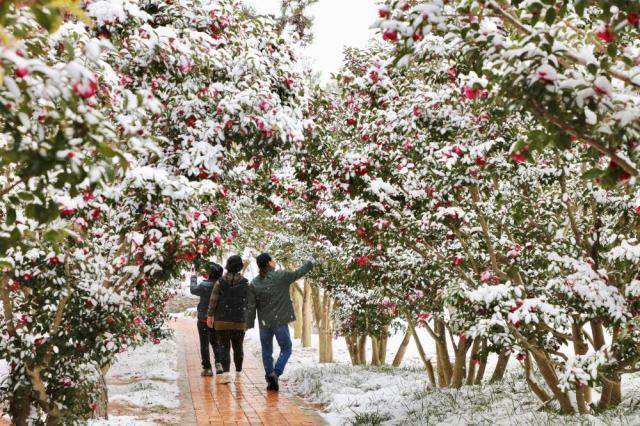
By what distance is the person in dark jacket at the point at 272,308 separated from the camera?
826 cm

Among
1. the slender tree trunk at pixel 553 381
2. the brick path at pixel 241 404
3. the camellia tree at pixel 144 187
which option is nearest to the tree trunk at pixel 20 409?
the camellia tree at pixel 144 187

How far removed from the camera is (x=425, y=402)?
22.9 ft

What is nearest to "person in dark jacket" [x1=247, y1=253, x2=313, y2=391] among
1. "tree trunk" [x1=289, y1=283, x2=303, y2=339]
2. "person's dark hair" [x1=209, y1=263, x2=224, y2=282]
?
"person's dark hair" [x1=209, y1=263, x2=224, y2=282]

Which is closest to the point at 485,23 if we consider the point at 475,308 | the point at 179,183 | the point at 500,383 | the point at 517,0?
the point at 517,0

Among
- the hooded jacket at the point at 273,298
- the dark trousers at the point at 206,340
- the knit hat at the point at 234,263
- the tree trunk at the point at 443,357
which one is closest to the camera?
the hooded jacket at the point at 273,298

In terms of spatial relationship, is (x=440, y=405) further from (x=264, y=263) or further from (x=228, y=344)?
(x=228, y=344)

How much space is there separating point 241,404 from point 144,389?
7.71ft

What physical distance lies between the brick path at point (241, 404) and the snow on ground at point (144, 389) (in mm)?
268

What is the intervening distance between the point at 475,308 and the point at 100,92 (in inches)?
157

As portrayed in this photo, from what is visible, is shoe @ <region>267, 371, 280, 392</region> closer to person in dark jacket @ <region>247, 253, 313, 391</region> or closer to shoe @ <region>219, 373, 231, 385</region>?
person in dark jacket @ <region>247, 253, 313, 391</region>

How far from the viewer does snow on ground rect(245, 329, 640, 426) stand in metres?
5.78

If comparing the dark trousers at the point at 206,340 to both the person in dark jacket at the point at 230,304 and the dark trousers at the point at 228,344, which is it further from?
the person in dark jacket at the point at 230,304

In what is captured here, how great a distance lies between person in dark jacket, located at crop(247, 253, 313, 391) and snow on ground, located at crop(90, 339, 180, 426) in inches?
56.3

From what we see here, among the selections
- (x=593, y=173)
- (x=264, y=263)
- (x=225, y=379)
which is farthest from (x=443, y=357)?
(x=593, y=173)
